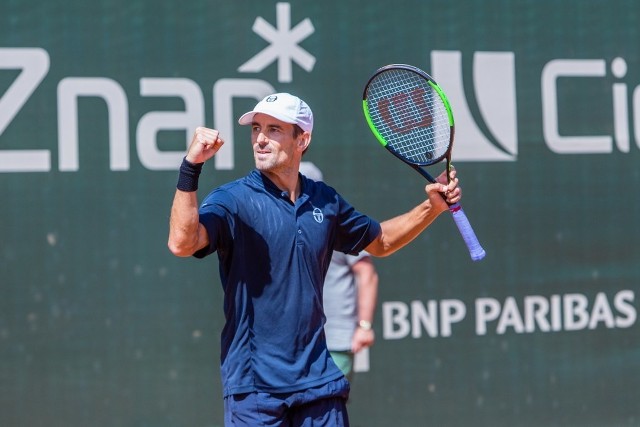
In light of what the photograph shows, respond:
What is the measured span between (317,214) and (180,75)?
4.99 feet

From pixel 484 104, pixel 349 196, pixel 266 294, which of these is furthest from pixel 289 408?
pixel 484 104

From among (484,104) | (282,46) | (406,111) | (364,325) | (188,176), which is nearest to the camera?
(188,176)

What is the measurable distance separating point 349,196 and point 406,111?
3.60 ft

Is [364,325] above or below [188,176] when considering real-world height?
below

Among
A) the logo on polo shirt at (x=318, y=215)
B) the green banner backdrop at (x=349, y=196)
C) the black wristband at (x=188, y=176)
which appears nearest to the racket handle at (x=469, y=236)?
the logo on polo shirt at (x=318, y=215)

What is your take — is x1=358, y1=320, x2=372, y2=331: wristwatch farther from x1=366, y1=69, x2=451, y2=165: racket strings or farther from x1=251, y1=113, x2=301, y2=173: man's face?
x1=251, y1=113, x2=301, y2=173: man's face

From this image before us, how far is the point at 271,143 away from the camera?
3.13 m

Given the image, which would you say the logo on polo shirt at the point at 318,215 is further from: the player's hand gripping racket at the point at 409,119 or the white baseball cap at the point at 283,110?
the player's hand gripping racket at the point at 409,119

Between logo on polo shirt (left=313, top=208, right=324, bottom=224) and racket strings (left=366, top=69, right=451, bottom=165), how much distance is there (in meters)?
0.49

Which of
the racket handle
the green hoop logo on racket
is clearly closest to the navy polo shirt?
the racket handle

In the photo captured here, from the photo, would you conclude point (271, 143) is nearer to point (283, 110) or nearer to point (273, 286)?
point (283, 110)

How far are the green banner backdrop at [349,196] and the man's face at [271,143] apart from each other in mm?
1415

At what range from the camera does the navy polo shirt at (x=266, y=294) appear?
9.98 ft

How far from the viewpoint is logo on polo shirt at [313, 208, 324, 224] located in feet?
10.5
